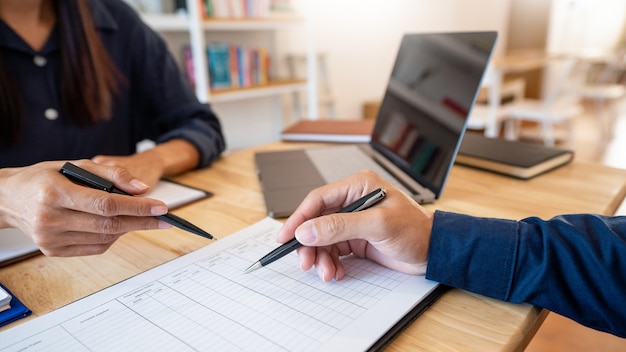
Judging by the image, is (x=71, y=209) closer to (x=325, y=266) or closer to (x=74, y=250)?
(x=74, y=250)

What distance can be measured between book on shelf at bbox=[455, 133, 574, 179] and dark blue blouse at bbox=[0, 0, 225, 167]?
54 cm

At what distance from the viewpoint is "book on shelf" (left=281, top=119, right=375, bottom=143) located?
1008 mm

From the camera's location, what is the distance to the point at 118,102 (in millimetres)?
1009

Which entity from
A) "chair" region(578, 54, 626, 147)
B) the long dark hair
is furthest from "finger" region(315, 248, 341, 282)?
"chair" region(578, 54, 626, 147)

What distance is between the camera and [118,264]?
0.49 m

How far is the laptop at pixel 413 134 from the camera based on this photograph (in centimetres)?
61

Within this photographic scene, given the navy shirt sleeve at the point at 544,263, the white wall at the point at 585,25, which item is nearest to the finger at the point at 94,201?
the navy shirt sleeve at the point at 544,263

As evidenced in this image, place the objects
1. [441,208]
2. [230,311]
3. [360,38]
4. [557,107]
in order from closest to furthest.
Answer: [230,311], [441,208], [557,107], [360,38]

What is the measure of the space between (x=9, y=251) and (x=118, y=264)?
5.9 inches

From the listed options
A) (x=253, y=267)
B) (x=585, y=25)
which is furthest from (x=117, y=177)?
(x=585, y=25)

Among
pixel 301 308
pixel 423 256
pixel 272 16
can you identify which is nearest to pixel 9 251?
pixel 301 308

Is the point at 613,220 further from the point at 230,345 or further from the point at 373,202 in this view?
the point at 230,345

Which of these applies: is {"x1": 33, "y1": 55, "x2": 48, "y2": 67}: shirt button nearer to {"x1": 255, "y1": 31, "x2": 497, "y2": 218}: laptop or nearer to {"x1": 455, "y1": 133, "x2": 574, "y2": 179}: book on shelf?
{"x1": 255, "y1": 31, "x2": 497, "y2": 218}: laptop

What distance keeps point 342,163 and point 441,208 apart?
0.77ft
